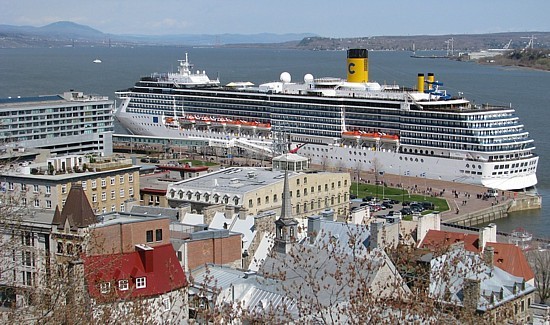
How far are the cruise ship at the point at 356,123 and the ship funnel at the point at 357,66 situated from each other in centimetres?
9

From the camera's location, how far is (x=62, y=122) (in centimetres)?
7144

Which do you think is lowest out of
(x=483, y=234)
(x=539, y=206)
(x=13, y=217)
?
(x=539, y=206)

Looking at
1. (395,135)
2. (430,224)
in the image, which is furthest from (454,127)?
(430,224)

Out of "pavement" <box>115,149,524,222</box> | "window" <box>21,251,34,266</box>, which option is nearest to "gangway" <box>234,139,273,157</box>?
"pavement" <box>115,149,524,222</box>

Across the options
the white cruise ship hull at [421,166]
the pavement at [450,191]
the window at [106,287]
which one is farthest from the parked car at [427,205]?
the window at [106,287]

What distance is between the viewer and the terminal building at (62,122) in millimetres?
68312

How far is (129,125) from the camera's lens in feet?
314

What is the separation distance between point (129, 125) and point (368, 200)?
46289 mm

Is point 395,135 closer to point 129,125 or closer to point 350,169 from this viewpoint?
point 350,169

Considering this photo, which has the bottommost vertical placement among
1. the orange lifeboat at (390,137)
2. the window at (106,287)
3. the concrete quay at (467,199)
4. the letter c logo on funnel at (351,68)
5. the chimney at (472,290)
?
the concrete quay at (467,199)

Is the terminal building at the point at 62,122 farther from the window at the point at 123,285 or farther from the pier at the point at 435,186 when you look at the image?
the window at the point at 123,285

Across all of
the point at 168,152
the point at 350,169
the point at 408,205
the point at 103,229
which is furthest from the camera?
the point at 168,152

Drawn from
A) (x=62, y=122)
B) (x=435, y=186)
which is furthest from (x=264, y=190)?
(x=62, y=122)

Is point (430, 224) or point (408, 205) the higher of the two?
point (430, 224)
